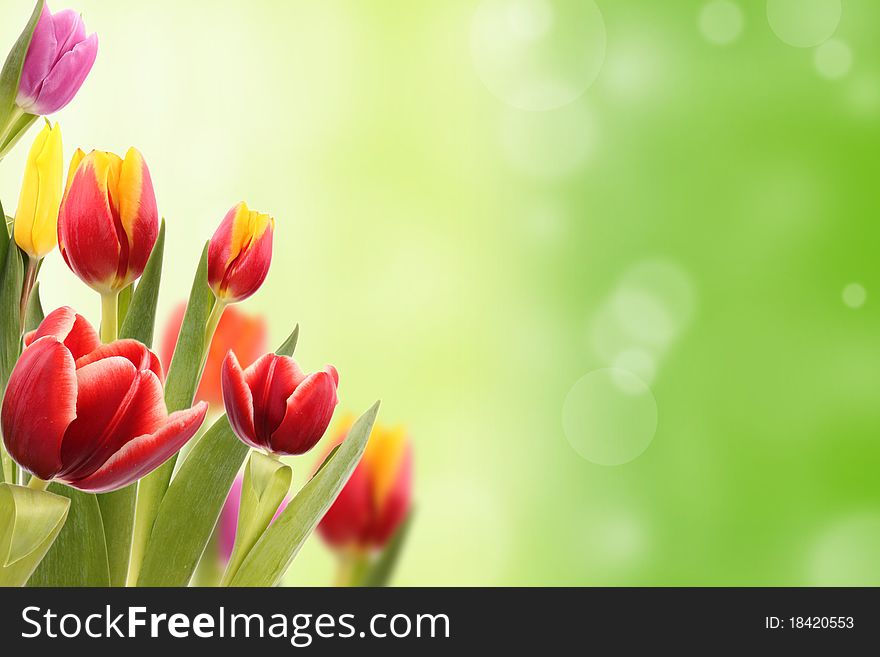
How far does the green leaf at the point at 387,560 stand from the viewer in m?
0.31

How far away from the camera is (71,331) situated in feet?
0.77

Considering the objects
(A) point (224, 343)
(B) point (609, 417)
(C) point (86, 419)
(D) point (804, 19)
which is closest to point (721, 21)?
(D) point (804, 19)

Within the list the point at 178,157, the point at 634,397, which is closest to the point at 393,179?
the point at 178,157

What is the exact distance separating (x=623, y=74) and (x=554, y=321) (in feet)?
0.77

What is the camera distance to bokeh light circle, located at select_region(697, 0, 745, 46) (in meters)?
0.76

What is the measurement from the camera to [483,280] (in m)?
0.76

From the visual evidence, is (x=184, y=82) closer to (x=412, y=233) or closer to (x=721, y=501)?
(x=412, y=233)

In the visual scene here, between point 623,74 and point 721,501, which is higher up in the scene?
point 623,74

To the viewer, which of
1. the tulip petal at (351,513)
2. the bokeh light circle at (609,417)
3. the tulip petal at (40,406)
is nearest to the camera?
the tulip petal at (40,406)

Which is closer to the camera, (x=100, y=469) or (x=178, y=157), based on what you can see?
(x=100, y=469)

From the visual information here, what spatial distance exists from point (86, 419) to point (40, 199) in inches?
4.0

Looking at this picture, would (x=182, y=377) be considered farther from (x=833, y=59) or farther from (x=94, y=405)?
(x=833, y=59)

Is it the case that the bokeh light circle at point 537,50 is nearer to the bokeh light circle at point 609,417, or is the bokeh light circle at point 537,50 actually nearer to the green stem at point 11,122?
the bokeh light circle at point 609,417

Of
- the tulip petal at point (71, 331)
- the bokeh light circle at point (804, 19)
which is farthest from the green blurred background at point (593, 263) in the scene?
the tulip petal at point (71, 331)
